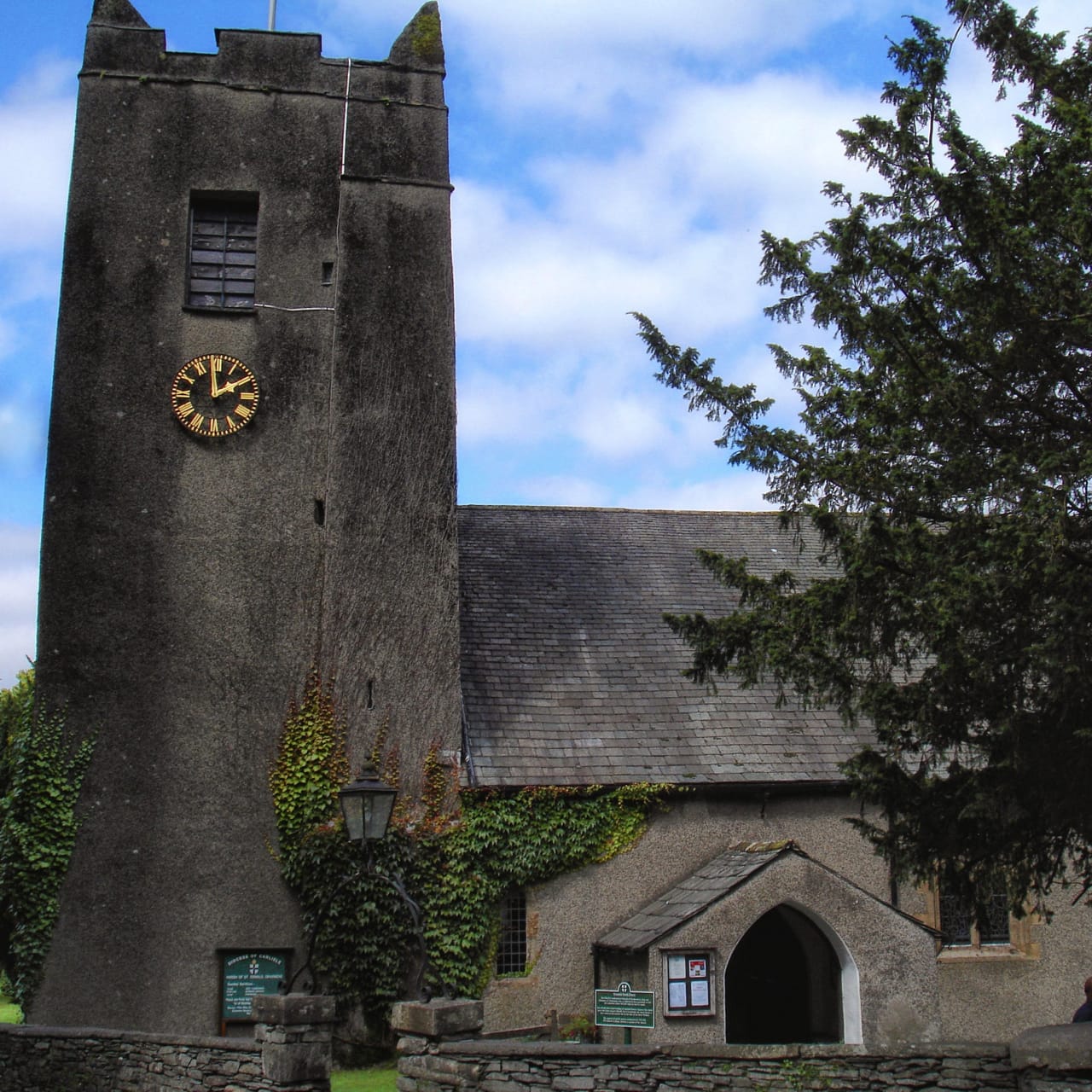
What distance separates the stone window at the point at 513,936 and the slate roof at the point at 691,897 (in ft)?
3.14

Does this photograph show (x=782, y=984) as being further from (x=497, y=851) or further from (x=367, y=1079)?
(x=367, y=1079)

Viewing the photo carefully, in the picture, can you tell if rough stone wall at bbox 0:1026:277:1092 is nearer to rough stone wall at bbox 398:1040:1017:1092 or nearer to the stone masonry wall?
the stone masonry wall

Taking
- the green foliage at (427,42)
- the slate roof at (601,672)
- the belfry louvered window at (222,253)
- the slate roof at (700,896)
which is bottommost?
the slate roof at (700,896)

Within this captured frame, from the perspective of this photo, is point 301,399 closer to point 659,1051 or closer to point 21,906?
point 21,906

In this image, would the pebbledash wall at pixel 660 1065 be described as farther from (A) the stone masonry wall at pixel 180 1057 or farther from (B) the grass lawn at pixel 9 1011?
(B) the grass lawn at pixel 9 1011

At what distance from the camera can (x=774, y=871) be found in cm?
1435

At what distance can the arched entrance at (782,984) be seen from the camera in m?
15.4

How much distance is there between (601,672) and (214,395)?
657 cm

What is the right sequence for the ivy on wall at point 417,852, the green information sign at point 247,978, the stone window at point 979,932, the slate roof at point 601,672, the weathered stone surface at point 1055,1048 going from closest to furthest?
1. the weathered stone surface at point 1055,1048
2. the green information sign at point 247,978
3. the ivy on wall at point 417,852
4. the slate roof at point 601,672
5. the stone window at point 979,932

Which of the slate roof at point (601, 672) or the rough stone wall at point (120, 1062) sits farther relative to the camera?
the slate roof at point (601, 672)

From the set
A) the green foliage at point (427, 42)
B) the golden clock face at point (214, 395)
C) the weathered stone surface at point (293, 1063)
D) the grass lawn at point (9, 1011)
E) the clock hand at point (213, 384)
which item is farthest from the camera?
the grass lawn at point (9, 1011)

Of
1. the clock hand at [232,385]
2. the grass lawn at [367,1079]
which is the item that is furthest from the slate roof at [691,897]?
the clock hand at [232,385]

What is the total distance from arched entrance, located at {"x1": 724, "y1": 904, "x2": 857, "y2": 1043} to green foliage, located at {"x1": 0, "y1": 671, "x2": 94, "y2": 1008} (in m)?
8.30

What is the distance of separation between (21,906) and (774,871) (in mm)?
8687
